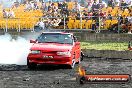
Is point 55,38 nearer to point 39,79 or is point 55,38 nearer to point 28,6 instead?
point 39,79

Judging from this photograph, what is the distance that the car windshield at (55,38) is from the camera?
59.2ft

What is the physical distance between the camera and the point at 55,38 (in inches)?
720

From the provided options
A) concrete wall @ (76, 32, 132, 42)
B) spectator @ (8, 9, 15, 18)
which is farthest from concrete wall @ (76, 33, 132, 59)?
spectator @ (8, 9, 15, 18)

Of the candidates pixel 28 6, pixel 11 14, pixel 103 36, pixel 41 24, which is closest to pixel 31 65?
pixel 103 36

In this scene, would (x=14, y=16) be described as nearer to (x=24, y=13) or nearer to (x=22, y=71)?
(x=24, y=13)

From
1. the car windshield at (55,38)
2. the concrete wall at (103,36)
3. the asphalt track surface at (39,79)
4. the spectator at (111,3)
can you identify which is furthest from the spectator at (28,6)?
the asphalt track surface at (39,79)

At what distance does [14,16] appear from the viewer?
3450cm

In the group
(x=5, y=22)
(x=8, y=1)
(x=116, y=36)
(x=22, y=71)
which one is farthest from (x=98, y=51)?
(x=8, y=1)

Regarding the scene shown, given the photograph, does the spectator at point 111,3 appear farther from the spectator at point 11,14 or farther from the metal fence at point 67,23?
the spectator at point 11,14

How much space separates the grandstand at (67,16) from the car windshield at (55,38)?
36.8ft

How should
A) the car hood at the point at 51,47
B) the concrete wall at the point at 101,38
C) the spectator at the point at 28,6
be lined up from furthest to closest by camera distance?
the spectator at the point at 28,6
the concrete wall at the point at 101,38
the car hood at the point at 51,47

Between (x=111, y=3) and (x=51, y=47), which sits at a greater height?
(x=111, y=3)

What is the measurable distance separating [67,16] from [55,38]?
13948 millimetres

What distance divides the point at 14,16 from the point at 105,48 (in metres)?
11.9
